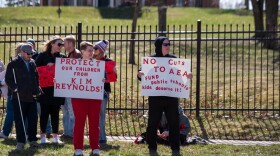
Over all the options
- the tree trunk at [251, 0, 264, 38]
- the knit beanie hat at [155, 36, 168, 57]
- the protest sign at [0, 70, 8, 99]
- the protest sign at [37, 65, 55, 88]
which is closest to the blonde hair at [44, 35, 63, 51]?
the protest sign at [37, 65, 55, 88]

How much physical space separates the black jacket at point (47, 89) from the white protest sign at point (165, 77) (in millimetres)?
1409

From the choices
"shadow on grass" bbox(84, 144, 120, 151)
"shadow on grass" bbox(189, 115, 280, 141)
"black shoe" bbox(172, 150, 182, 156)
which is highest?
"black shoe" bbox(172, 150, 182, 156)

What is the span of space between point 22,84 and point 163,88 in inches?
81.9

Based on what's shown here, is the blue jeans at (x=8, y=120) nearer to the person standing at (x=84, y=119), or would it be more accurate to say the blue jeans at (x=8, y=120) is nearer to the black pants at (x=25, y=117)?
the black pants at (x=25, y=117)

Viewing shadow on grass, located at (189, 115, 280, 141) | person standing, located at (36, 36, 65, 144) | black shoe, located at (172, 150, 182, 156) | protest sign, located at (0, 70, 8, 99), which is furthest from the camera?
shadow on grass, located at (189, 115, 280, 141)

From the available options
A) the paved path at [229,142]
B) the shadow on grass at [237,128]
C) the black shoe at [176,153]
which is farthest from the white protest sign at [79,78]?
the shadow on grass at [237,128]

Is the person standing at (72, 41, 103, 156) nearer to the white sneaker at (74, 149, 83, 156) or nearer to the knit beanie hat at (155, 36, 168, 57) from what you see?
the white sneaker at (74, 149, 83, 156)

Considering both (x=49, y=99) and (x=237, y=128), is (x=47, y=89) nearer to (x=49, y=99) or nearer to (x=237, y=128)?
(x=49, y=99)

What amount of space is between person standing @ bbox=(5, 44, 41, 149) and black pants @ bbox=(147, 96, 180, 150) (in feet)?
5.61

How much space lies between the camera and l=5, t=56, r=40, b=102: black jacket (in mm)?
10758

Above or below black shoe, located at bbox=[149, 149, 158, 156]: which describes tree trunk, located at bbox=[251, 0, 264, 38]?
above

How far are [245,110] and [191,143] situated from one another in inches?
110

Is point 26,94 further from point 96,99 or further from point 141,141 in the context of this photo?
point 141,141

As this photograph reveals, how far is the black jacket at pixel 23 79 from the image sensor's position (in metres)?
10.8
